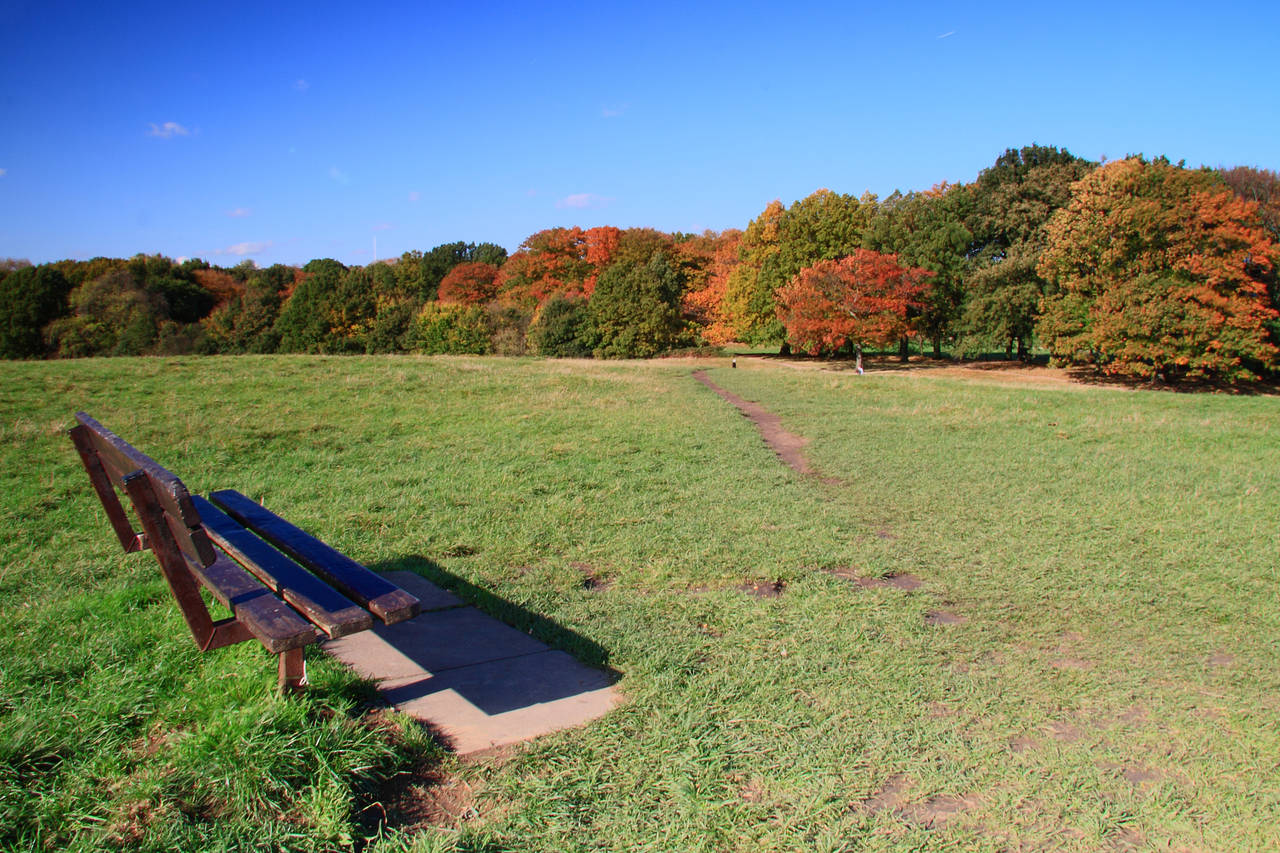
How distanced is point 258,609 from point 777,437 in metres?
9.26

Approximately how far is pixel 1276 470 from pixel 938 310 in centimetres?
2743

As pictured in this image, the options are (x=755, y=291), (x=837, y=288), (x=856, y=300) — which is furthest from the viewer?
(x=755, y=291)

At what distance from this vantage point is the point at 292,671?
8.77 feet

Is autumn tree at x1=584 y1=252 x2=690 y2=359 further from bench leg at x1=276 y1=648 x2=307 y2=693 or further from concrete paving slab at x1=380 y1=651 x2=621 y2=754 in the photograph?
bench leg at x1=276 y1=648 x2=307 y2=693

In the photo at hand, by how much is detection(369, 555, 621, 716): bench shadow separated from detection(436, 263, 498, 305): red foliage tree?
52785 mm

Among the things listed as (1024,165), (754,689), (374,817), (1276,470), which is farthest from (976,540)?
(1024,165)

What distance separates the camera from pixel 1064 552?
5.29 m

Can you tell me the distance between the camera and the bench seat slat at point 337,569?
266 centimetres

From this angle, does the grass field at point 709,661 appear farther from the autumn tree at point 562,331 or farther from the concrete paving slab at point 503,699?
the autumn tree at point 562,331

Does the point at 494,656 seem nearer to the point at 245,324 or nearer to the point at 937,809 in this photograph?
the point at 937,809

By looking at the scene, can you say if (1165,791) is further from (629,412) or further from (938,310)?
(938,310)

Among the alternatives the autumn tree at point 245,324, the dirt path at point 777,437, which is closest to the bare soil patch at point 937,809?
the dirt path at point 777,437

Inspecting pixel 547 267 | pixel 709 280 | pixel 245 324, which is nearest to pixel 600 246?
pixel 547 267

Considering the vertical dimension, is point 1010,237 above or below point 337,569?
above
